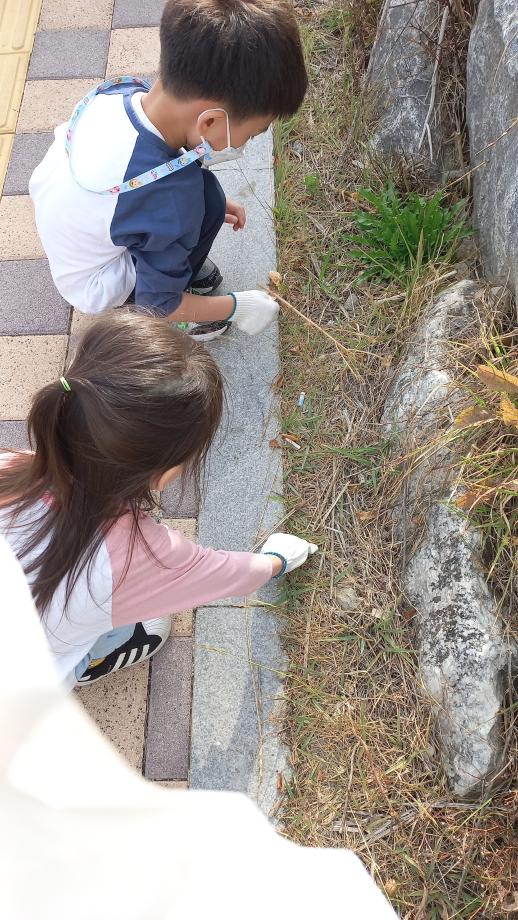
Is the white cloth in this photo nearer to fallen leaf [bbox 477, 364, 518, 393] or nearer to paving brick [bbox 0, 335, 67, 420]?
fallen leaf [bbox 477, 364, 518, 393]

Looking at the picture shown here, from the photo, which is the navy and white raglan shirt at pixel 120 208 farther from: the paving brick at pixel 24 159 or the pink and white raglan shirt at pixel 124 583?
the paving brick at pixel 24 159

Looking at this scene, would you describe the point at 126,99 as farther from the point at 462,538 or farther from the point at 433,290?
the point at 462,538

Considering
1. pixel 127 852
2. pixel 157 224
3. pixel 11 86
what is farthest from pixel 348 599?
pixel 11 86

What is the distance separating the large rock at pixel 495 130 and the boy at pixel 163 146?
1.97 feet

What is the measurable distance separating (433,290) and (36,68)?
1.86 metres

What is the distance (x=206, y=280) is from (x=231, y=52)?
0.78 metres

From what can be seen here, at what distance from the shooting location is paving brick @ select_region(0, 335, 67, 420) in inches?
91.0

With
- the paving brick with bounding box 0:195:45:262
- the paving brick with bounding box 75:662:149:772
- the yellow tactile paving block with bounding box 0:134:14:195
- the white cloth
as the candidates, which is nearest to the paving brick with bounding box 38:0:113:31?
the yellow tactile paving block with bounding box 0:134:14:195

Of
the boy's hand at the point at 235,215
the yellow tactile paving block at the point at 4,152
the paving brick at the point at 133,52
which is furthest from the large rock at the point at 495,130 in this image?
the yellow tactile paving block at the point at 4,152

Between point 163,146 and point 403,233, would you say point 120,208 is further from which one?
point 403,233

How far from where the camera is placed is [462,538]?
179 cm

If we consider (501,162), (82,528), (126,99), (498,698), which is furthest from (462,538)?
(126,99)

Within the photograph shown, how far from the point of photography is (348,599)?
1974mm

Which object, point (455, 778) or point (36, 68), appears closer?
point (455, 778)
